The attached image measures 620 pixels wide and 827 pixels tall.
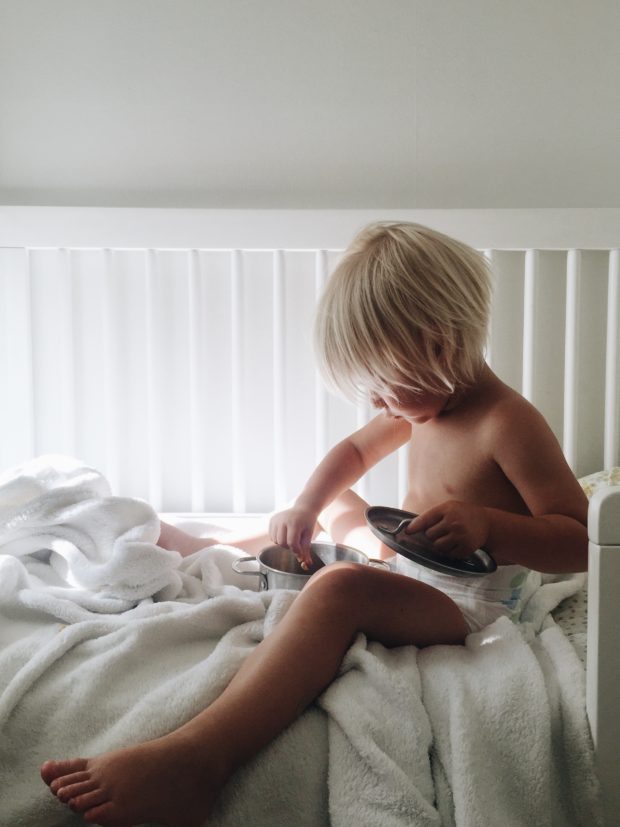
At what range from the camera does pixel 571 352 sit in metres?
1.30

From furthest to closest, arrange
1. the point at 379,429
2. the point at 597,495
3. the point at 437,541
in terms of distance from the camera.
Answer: the point at 379,429 < the point at 437,541 < the point at 597,495

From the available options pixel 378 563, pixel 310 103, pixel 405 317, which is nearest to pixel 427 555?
pixel 378 563

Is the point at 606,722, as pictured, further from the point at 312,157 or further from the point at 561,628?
the point at 312,157

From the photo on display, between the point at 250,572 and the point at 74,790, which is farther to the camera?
the point at 250,572

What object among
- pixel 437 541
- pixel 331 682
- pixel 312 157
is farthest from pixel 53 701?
pixel 312 157

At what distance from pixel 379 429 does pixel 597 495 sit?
56 centimetres

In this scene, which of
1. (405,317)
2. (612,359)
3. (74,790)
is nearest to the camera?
(74,790)

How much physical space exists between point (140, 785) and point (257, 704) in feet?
0.34

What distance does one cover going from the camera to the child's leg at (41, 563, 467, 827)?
0.56 meters

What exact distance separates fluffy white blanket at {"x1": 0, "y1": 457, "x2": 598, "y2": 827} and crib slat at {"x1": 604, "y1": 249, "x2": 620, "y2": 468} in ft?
1.97

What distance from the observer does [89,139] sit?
138cm

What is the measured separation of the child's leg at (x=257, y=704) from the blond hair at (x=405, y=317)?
0.26 metres

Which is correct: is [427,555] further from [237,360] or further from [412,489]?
[237,360]

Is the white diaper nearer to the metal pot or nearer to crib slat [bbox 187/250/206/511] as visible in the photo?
the metal pot
